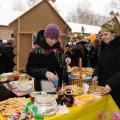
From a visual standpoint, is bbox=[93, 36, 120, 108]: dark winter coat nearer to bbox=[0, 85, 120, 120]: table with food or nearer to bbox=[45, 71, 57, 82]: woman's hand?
bbox=[0, 85, 120, 120]: table with food

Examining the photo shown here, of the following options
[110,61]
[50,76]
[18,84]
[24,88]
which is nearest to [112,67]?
[110,61]

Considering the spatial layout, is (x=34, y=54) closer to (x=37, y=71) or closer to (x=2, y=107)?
(x=37, y=71)

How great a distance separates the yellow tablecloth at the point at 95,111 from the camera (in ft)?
6.31

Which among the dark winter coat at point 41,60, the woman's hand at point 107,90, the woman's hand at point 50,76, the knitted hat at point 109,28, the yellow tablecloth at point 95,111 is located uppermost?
the knitted hat at point 109,28

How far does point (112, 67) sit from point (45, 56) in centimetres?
73

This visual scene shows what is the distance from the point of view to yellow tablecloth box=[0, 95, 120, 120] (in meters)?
1.92

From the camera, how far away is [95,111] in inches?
88.7

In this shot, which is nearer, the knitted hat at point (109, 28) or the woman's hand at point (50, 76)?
the woman's hand at point (50, 76)

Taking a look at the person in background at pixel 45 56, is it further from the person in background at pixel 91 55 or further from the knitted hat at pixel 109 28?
the person in background at pixel 91 55

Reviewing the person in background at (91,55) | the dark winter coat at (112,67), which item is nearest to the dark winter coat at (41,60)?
the dark winter coat at (112,67)

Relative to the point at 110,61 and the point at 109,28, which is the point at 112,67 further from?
the point at 109,28

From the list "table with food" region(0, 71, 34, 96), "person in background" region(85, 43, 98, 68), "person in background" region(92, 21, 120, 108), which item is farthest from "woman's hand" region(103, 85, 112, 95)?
"person in background" region(85, 43, 98, 68)

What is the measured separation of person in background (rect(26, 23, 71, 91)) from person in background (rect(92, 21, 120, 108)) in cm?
49

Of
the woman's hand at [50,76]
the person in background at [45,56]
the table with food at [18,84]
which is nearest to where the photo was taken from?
the woman's hand at [50,76]
